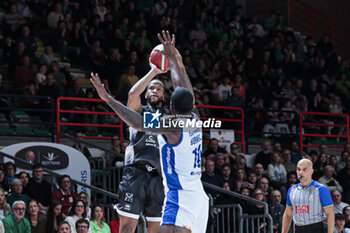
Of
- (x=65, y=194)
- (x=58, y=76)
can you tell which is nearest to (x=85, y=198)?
(x=65, y=194)

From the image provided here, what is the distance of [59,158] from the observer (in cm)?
1279

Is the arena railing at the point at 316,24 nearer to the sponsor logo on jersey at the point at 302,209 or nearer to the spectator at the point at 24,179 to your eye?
the spectator at the point at 24,179

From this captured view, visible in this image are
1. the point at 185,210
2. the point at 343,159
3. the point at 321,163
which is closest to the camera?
the point at 185,210

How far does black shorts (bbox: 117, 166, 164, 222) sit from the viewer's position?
309 inches

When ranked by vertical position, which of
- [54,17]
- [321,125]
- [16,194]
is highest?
[54,17]

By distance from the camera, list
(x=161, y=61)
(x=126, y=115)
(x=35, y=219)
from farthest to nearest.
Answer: (x=35, y=219) < (x=161, y=61) < (x=126, y=115)

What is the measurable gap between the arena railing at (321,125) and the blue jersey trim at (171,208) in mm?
11104

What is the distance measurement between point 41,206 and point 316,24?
16.3 m

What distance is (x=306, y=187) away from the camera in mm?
9258

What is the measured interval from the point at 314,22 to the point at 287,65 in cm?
581

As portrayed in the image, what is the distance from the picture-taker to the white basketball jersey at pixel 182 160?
6066 millimetres

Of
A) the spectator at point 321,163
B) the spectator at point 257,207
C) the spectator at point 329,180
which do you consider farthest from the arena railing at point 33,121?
the spectator at point 321,163

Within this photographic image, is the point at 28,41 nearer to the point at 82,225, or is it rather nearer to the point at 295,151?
the point at 82,225

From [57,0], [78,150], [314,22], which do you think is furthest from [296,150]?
[314,22]
